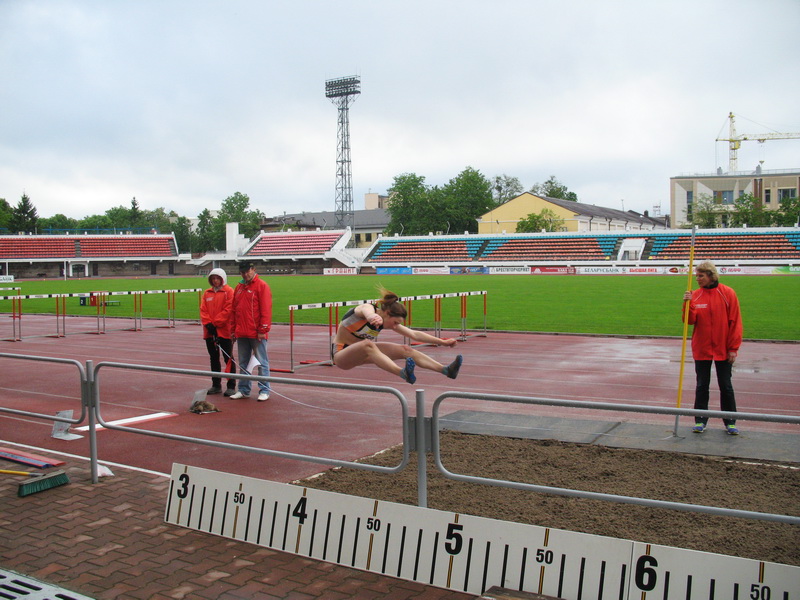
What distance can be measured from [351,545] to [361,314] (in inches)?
118

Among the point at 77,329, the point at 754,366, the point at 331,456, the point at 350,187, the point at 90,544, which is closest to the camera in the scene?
the point at 90,544

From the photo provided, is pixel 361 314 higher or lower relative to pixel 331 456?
higher

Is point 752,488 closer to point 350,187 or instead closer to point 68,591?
point 68,591

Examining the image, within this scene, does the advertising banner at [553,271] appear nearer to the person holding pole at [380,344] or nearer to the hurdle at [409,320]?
the hurdle at [409,320]

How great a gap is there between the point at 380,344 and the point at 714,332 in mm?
3834

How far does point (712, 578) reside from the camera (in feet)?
12.0

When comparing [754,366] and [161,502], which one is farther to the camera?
[754,366]

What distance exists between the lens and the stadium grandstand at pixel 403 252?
67.3 metres

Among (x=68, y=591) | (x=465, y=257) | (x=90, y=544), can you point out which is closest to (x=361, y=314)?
(x=90, y=544)

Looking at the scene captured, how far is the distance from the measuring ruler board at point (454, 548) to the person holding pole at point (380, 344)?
226cm

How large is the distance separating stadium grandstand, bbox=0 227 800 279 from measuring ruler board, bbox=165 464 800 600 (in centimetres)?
6241

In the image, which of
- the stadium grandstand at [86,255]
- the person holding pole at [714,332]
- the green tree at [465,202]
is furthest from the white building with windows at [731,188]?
the person holding pole at [714,332]

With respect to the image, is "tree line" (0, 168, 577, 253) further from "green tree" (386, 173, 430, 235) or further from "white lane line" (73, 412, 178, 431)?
"white lane line" (73, 412, 178, 431)

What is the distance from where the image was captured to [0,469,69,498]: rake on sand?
593cm
